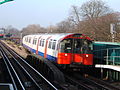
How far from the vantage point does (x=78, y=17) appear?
1897 inches

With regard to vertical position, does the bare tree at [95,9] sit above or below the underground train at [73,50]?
above

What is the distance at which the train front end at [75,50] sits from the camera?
1444 centimetres

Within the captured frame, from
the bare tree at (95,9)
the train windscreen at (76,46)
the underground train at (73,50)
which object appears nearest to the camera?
the underground train at (73,50)

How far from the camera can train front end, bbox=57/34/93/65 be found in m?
14.4

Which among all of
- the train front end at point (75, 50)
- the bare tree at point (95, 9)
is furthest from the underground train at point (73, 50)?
the bare tree at point (95, 9)

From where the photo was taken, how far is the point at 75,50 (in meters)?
14.6

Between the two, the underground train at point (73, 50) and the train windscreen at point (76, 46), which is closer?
the underground train at point (73, 50)

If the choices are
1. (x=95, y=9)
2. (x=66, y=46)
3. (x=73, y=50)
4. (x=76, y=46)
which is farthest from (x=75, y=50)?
(x=95, y=9)

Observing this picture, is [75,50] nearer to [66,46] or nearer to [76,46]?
[76,46]

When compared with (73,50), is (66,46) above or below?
above

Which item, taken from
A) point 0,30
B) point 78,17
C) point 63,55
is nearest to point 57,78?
point 63,55

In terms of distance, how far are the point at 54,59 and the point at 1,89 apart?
955 centimetres

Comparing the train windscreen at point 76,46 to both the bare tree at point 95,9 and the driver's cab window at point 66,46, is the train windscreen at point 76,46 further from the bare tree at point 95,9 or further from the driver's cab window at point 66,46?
the bare tree at point 95,9

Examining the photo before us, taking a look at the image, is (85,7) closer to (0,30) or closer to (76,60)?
(76,60)
